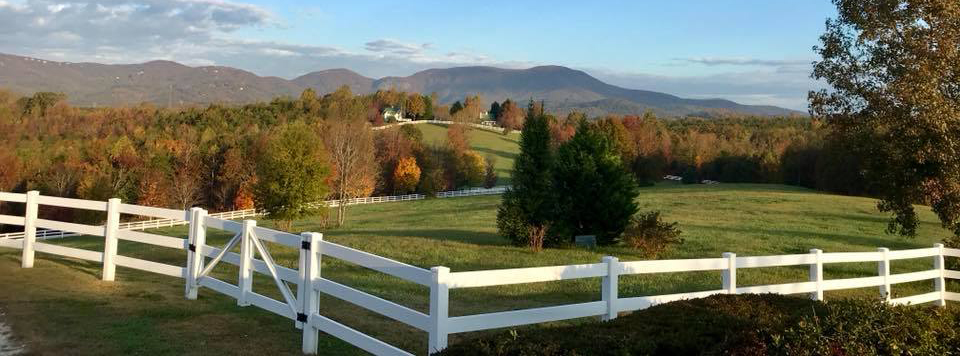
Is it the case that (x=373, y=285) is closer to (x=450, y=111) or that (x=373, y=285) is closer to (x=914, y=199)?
(x=914, y=199)

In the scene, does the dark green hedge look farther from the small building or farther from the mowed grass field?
the small building

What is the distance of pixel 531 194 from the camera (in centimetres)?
2367

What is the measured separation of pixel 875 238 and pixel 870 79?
1641cm

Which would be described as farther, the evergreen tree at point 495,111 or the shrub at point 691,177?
the evergreen tree at point 495,111

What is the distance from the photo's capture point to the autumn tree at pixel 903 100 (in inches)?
483

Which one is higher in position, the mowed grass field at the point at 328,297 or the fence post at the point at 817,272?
the fence post at the point at 817,272

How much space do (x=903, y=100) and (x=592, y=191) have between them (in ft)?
38.5

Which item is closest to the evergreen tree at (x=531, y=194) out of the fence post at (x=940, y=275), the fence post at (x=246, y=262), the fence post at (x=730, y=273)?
the fence post at (x=940, y=275)

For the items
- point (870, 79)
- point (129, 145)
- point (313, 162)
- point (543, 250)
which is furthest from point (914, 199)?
point (129, 145)

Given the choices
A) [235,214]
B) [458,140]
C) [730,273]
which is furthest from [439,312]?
[458,140]

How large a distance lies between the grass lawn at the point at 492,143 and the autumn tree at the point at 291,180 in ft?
184

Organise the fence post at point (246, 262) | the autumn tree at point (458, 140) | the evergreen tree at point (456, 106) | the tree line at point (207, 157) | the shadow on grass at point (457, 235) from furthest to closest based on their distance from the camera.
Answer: the evergreen tree at point (456, 106)
the autumn tree at point (458, 140)
the tree line at point (207, 157)
the shadow on grass at point (457, 235)
the fence post at point (246, 262)

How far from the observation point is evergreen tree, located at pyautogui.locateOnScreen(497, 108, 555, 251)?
2247cm

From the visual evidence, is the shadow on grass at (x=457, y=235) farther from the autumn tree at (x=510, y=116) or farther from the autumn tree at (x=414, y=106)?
the autumn tree at (x=414, y=106)
